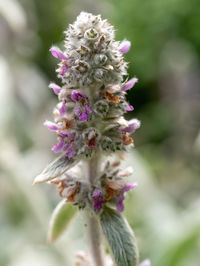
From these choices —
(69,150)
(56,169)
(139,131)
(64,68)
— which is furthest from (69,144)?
(139,131)

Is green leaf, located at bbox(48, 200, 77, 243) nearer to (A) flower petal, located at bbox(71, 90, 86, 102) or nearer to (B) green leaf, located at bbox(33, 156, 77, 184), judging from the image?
(B) green leaf, located at bbox(33, 156, 77, 184)

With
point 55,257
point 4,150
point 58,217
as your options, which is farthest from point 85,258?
point 4,150

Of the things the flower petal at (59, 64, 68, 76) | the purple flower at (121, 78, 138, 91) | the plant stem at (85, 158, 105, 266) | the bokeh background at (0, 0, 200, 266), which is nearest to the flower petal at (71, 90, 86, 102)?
the flower petal at (59, 64, 68, 76)

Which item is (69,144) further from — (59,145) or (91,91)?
(91,91)

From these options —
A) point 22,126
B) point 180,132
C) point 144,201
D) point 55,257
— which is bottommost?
point 55,257

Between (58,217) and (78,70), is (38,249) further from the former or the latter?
(78,70)

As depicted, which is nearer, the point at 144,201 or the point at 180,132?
the point at 144,201

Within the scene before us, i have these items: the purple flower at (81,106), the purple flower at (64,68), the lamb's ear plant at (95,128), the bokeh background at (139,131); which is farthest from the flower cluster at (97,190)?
the bokeh background at (139,131)

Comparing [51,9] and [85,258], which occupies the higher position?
[51,9]
